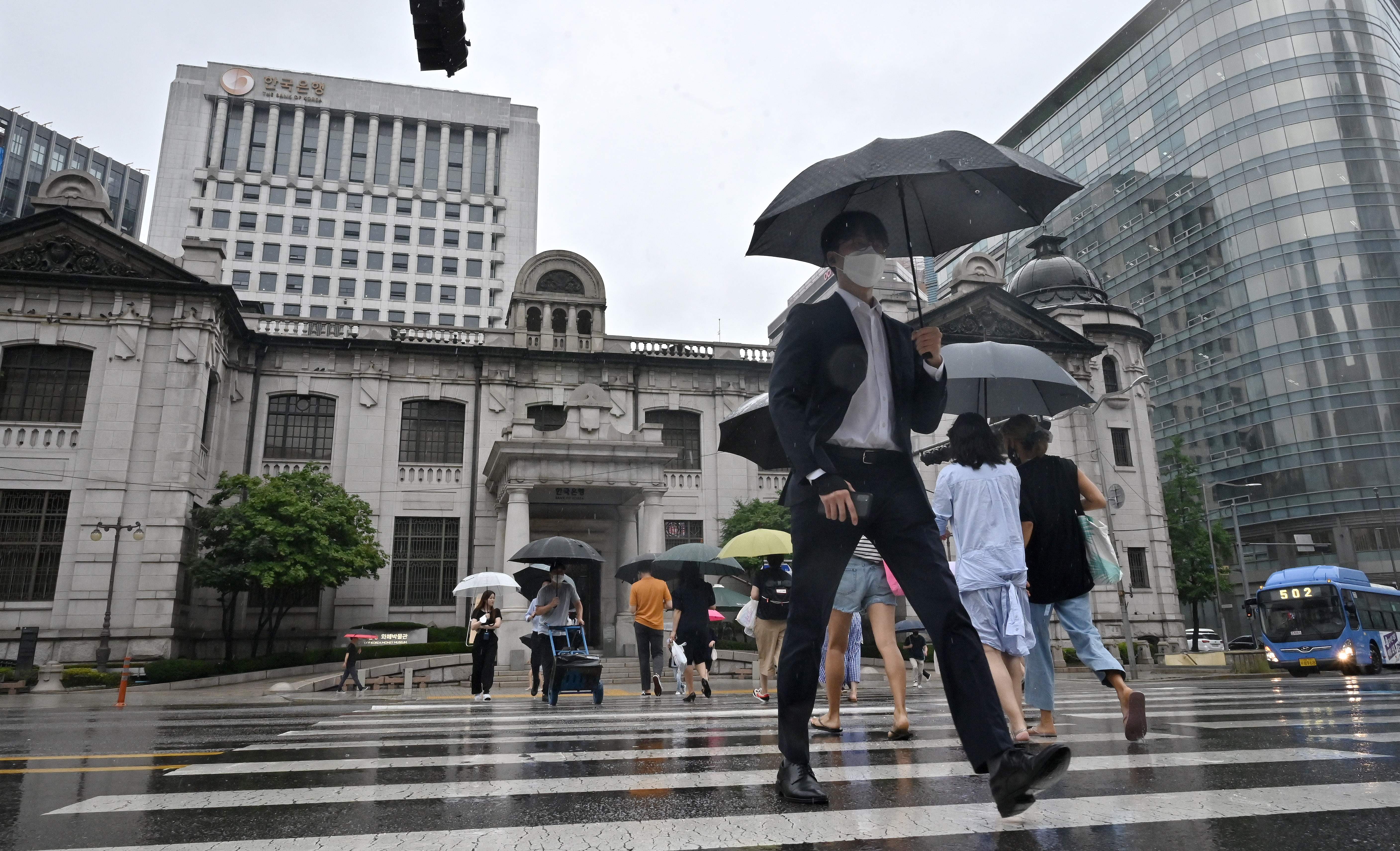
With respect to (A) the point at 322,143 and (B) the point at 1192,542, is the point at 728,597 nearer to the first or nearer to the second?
(B) the point at 1192,542

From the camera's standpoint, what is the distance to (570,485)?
24.5m

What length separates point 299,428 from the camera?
29.9 meters

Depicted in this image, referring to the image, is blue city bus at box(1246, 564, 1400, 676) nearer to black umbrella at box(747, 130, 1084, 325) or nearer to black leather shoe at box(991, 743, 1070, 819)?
black umbrella at box(747, 130, 1084, 325)

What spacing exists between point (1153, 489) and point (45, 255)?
40761 millimetres

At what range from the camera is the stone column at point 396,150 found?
6688 centimetres

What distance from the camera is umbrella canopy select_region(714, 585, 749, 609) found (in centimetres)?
2317

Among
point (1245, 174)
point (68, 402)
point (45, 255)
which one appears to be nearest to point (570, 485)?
point (68, 402)

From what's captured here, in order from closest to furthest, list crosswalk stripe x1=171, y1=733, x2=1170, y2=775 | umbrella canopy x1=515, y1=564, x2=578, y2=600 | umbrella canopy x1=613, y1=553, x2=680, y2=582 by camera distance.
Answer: crosswalk stripe x1=171, y1=733, x2=1170, y2=775
umbrella canopy x1=613, y1=553, x2=680, y2=582
umbrella canopy x1=515, y1=564, x2=578, y2=600

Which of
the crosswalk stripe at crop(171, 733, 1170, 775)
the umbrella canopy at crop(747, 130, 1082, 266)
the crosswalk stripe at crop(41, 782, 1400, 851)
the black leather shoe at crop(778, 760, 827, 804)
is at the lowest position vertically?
the crosswalk stripe at crop(171, 733, 1170, 775)

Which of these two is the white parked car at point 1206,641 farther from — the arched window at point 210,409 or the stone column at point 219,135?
the stone column at point 219,135

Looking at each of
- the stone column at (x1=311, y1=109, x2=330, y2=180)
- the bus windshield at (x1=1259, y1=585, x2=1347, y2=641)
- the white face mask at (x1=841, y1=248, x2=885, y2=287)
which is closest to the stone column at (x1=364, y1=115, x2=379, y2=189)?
the stone column at (x1=311, y1=109, x2=330, y2=180)

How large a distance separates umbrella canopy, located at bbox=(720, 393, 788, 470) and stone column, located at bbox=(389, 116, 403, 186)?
216 feet

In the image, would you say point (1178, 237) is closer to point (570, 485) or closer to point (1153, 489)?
point (1153, 489)

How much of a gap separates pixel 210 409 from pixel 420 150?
4602 cm
